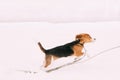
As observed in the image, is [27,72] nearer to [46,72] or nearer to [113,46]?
[46,72]

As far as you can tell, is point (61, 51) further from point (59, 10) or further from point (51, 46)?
point (59, 10)

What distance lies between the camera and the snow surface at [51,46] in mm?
945

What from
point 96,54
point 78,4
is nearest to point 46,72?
point 96,54

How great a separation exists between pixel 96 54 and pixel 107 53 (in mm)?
40

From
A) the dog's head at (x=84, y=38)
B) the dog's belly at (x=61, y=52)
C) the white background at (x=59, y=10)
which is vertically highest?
the white background at (x=59, y=10)

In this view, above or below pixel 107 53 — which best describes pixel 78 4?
above

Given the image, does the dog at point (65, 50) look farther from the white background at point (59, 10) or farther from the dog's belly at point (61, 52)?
the white background at point (59, 10)

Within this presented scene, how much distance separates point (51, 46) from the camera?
103 centimetres

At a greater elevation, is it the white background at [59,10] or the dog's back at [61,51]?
the white background at [59,10]

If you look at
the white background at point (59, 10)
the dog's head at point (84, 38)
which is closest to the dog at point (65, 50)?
the dog's head at point (84, 38)

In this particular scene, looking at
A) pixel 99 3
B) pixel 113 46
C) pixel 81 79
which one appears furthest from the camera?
pixel 99 3

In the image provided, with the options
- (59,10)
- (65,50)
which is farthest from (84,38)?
(59,10)

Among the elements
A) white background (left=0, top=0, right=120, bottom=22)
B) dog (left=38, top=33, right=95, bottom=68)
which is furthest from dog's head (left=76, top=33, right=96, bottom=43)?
white background (left=0, top=0, right=120, bottom=22)

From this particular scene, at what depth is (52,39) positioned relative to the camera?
1.06 metres
